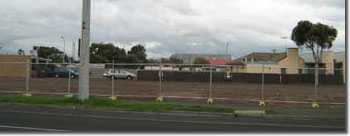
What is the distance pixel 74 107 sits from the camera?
17.5m

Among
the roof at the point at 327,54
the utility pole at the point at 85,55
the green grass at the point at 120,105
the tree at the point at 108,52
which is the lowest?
the green grass at the point at 120,105

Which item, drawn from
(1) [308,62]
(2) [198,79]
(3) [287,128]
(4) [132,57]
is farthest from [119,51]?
(3) [287,128]

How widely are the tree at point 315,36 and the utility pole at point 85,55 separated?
1555 inches

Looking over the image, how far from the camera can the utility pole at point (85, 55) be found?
18.9 meters

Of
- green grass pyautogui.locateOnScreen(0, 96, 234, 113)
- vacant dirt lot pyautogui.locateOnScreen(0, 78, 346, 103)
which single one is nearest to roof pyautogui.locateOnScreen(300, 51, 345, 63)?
vacant dirt lot pyautogui.locateOnScreen(0, 78, 346, 103)

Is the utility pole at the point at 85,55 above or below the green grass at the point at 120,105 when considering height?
above

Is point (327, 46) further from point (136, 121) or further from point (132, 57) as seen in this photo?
point (132, 57)

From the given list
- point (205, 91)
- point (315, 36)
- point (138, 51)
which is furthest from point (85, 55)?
point (138, 51)

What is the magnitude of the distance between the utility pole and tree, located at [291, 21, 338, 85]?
1555 inches

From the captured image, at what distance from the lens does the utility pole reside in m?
18.9

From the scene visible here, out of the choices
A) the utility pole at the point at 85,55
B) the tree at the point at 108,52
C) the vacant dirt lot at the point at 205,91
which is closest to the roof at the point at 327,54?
the vacant dirt lot at the point at 205,91

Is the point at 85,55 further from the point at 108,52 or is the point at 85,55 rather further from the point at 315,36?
the point at 108,52

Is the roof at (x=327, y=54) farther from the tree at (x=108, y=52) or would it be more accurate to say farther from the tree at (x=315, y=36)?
the tree at (x=108, y=52)

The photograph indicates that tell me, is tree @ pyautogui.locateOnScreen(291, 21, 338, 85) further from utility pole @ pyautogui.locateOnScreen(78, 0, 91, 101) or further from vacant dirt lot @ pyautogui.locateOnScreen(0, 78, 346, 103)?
utility pole @ pyautogui.locateOnScreen(78, 0, 91, 101)
